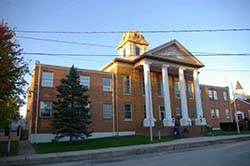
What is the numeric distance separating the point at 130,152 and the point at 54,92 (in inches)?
445

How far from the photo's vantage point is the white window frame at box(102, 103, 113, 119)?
2320 centimetres

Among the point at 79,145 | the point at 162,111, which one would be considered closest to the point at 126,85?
the point at 162,111

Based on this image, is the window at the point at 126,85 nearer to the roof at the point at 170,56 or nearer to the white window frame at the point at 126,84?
the white window frame at the point at 126,84

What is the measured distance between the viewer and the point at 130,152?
12805mm

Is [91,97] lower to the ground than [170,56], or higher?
lower

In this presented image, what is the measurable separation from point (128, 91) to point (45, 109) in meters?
9.72

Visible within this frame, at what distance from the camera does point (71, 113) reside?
16859mm

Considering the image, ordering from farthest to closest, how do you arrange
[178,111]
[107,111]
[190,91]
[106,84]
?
1. [190,91]
2. [178,111]
3. [106,84]
4. [107,111]

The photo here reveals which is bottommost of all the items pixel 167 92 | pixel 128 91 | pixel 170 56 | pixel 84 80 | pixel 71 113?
pixel 71 113

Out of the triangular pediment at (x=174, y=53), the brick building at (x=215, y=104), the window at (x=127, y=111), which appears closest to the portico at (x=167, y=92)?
the triangular pediment at (x=174, y=53)

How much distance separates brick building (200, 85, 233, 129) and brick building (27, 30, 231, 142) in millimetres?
6210

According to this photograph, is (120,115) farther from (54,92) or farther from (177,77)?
(177,77)

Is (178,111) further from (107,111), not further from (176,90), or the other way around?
(107,111)

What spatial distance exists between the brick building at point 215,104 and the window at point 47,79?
23.8 m
